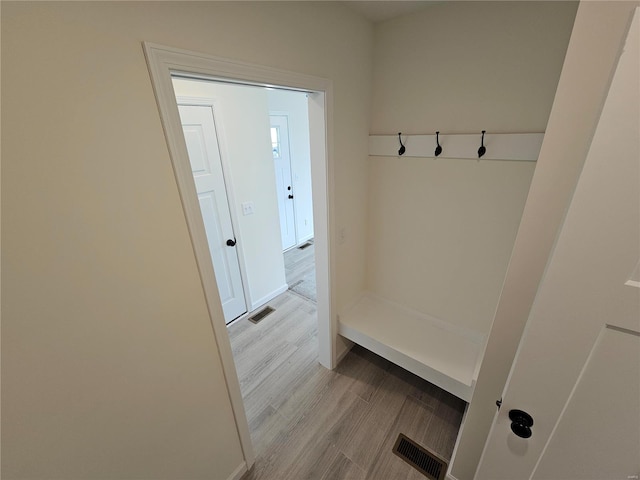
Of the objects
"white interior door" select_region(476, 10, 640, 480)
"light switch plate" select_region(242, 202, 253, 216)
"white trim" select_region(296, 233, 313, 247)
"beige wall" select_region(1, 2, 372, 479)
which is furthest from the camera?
"white trim" select_region(296, 233, 313, 247)

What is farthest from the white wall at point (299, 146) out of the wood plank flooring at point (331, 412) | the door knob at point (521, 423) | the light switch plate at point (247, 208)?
the door knob at point (521, 423)

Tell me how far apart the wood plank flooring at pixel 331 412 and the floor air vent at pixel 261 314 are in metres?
0.26

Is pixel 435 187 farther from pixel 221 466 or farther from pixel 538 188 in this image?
pixel 221 466

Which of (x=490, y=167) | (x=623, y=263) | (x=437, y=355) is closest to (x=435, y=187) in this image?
(x=490, y=167)

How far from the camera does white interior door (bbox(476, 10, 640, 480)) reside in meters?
0.53

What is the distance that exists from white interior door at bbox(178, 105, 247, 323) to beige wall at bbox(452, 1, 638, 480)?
1.78m

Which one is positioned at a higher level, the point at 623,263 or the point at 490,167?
the point at 490,167

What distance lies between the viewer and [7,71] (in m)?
0.57

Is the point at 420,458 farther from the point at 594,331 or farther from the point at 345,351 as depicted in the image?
the point at 594,331

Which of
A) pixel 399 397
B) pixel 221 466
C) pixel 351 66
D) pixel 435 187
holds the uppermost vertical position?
pixel 351 66

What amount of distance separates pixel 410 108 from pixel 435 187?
0.56 metres

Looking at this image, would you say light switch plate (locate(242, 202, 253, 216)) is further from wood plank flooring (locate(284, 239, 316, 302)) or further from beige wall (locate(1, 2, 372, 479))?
beige wall (locate(1, 2, 372, 479))

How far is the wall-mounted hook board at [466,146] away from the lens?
139cm

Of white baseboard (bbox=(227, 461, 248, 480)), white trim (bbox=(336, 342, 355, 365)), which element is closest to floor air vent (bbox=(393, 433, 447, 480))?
white trim (bbox=(336, 342, 355, 365))
